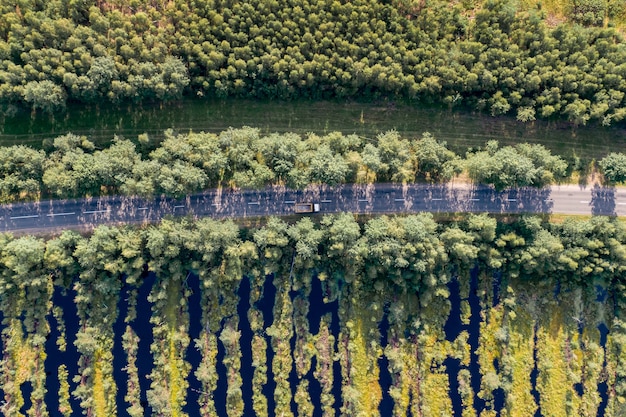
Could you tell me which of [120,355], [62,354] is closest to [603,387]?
[120,355]

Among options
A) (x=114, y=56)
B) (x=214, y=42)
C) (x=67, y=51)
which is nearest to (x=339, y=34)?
(x=214, y=42)

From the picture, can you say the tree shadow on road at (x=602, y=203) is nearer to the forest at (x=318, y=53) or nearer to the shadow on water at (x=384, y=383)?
the forest at (x=318, y=53)

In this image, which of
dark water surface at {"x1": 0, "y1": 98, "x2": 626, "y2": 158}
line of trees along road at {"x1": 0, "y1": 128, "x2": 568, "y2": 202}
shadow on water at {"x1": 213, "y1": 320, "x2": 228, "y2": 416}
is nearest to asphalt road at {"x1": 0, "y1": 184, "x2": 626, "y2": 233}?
line of trees along road at {"x1": 0, "y1": 128, "x2": 568, "y2": 202}

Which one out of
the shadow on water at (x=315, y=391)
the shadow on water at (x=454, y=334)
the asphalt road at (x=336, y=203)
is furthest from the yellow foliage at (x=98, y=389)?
the shadow on water at (x=454, y=334)

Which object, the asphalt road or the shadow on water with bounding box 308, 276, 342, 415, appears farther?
the shadow on water with bounding box 308, 276, 342, 415

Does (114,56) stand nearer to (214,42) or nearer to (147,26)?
(147,26)

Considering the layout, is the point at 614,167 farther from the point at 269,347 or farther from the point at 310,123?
the point at 269,347

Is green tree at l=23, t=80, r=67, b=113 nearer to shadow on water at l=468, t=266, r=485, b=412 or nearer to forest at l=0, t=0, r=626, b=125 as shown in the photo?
forest at l=0, t=0, r=626, b=125
